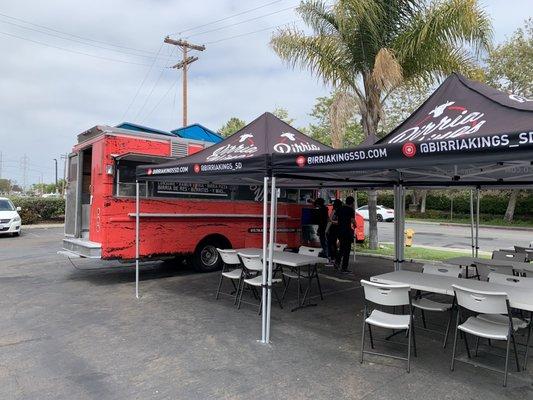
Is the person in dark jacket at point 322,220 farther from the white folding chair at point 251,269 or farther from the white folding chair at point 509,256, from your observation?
the white folding chair at point 251,269

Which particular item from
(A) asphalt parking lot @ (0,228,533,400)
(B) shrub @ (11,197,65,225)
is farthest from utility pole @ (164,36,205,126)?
(A) asphalt parking lot @ (0,228,533,400)

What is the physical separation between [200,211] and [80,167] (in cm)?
258

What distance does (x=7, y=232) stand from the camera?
55.0 feet

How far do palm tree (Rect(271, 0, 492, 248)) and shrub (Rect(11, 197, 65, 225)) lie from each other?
16276 millimetres

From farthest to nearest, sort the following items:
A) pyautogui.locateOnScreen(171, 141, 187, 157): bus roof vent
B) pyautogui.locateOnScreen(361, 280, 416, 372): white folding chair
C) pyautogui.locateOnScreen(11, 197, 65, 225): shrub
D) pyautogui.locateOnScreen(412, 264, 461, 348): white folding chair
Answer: pyautogui.locateOnScreen(11, 197, 65, 225): shrub
pyautogui.locateOnScreen(171, 141, 187, 157): bus roof vent
pyautogui.locateOnScreen(412, 264, 461, 348): white folding chair
pyautogui.locateOnScreen(361, 280, 416, 372): white folding chair

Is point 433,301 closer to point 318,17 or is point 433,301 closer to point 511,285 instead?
point 511,285

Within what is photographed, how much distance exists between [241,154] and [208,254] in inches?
155

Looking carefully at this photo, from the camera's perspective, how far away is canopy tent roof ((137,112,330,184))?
5714 mm

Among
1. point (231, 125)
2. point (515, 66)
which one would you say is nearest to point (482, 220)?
point (515, 66)

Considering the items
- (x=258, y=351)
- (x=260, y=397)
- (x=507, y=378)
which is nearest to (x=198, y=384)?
→ (x=260, y=397)

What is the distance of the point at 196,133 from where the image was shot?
999cm

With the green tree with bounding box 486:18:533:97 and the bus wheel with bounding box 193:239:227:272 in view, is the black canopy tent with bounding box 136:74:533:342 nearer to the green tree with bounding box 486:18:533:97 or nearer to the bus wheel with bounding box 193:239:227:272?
the bus wheel with bounding box 193:239:227:272

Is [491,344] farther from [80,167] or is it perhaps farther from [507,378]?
[80,167]

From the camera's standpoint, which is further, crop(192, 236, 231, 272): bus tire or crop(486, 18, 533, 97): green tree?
crop(486, 18, 533, 97): green tree
